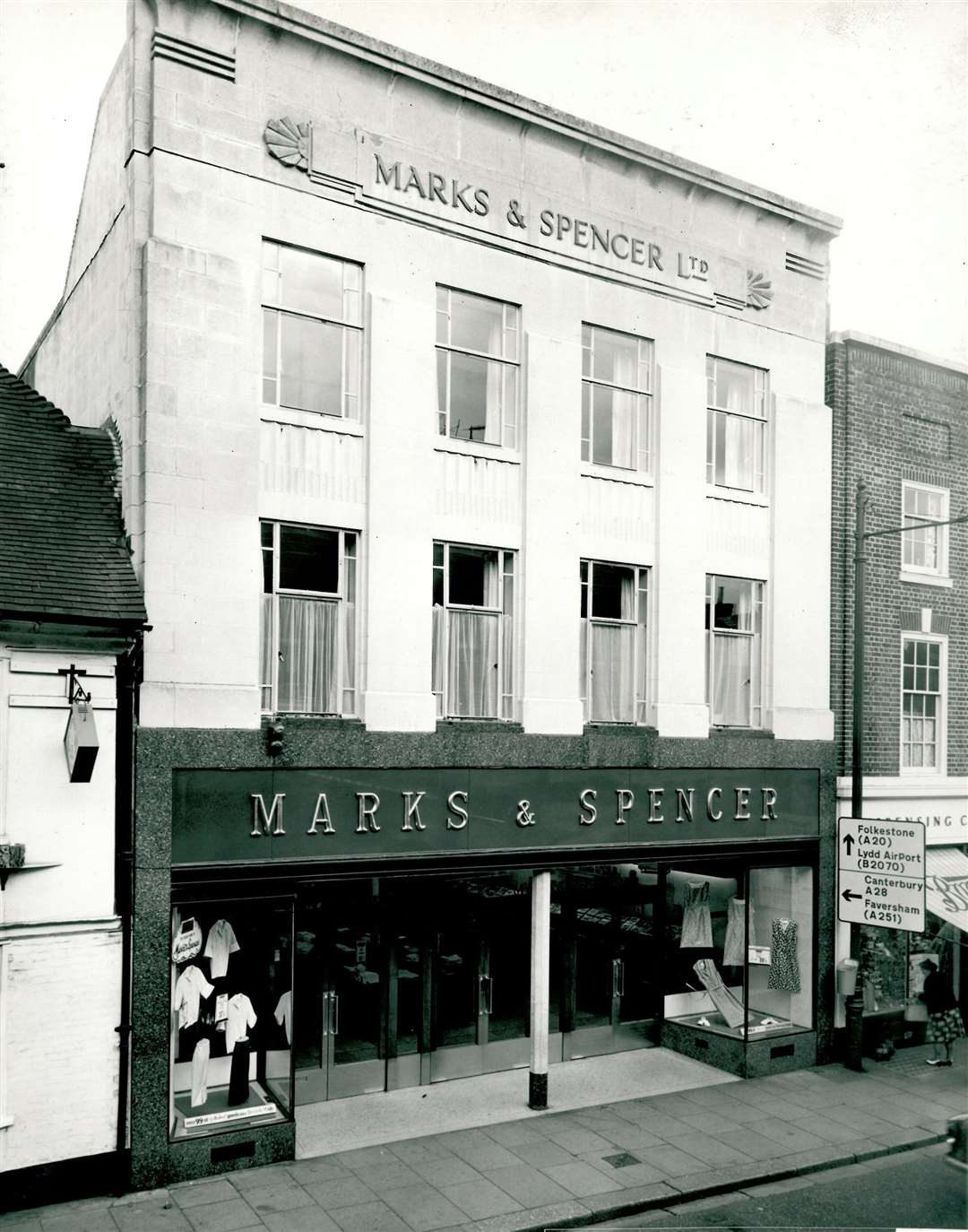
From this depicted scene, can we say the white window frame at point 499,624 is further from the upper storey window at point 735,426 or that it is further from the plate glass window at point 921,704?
the plate glass window at point 921,704

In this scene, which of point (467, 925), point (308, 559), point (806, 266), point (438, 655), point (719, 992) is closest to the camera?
point (308, 559)

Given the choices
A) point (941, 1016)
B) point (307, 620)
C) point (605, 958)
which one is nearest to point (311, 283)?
point (307, 620)

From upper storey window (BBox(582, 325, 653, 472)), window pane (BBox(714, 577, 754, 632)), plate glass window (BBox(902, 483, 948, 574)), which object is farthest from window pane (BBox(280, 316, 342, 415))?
plate glass window (BBox(902, 483, 948, 574))

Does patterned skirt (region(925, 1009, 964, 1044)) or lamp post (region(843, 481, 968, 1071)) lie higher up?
lamp post (region(843, 481, 968, 1071))

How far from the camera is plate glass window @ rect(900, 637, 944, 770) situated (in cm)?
1767

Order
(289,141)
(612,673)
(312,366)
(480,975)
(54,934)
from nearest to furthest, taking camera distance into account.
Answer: (54,934), (289,141), (312,366), (480,975), (612,673)

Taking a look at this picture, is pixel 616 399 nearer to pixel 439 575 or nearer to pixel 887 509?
pixel 439 575

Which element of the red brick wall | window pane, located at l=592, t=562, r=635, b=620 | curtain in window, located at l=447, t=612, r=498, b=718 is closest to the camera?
curtain in window, located at l=447, t=612, r=498, b=718

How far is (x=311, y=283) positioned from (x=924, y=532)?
1088 cm

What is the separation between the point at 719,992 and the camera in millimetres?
16203

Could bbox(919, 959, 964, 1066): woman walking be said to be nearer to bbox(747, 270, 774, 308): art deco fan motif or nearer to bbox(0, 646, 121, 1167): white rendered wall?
bbox(747, 270, 774, 308): art deco fan motif

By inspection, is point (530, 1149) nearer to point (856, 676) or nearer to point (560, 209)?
point (856, 676)

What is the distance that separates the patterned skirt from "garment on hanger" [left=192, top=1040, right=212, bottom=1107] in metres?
10.4

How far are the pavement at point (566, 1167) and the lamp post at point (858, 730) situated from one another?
2.53ft
